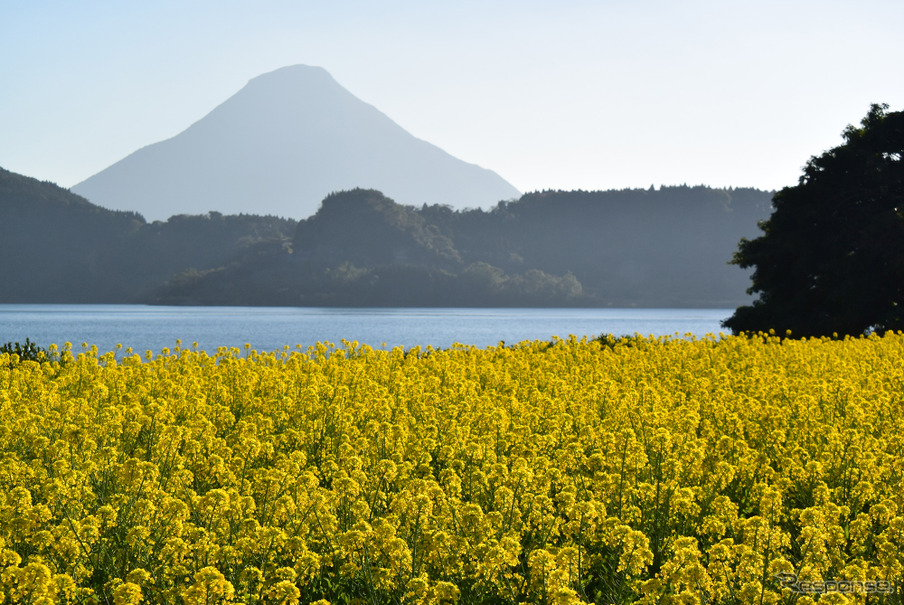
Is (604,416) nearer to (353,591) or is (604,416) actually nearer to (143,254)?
(353,591)

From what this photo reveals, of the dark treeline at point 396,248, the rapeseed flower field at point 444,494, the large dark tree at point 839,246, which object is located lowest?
the rapeseed flower field at point 444,494

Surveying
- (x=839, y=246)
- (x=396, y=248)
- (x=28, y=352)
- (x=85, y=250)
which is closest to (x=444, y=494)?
(x=28, y=352)

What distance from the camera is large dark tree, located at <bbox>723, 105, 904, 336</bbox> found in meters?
30.9

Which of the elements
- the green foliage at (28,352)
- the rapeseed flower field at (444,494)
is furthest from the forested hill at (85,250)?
the rapeseed flower field at (444,494)

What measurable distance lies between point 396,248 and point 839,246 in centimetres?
15141

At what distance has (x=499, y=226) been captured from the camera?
188750 millimetres

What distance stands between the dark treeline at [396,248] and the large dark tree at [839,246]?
441 feet

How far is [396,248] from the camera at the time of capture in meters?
181

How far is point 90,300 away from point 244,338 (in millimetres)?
135966

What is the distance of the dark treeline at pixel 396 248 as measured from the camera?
566 feet

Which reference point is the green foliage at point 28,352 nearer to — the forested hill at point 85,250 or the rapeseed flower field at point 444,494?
the rapeseed flower field at point 444,494

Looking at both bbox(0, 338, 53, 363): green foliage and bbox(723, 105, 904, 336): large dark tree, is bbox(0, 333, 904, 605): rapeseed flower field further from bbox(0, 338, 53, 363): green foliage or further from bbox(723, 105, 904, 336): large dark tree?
bbox(723, 105, 904, 336): large dark tree

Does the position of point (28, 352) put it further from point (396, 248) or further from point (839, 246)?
point (396, 248)

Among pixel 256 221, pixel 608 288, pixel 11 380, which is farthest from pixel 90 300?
pixel 11 380
